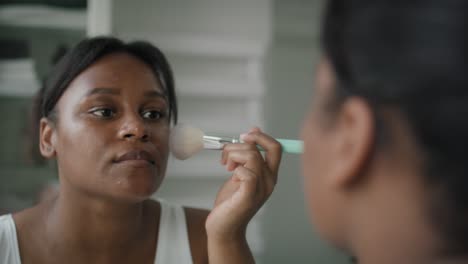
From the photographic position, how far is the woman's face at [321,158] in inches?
14.5

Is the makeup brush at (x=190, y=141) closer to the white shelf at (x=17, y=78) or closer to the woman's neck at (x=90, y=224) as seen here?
the woman's neck at (x=90, y=224)

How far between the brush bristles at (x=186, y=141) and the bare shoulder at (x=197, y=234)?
0.16 meters

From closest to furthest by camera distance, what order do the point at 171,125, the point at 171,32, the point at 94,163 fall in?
the point at 94,163 < the point at 171,125 < the point at 171,32

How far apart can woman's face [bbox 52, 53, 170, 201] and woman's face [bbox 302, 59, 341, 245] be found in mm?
Result: 392

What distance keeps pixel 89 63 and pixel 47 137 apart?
0.50ft

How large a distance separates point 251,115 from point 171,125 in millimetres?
528

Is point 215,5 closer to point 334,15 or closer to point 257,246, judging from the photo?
point 257,246

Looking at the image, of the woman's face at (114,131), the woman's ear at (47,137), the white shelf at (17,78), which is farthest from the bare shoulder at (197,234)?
the white shelf at (17,78)

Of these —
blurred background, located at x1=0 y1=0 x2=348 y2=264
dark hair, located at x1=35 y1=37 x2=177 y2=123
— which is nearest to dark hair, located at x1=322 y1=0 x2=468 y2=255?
dark hair, located at x1=35 y1=37 x2=177 y2=123

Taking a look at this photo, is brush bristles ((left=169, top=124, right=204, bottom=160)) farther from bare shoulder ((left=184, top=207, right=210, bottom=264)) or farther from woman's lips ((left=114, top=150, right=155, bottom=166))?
bare shoulder ((left=184, top=207, right=210, bottom=264))

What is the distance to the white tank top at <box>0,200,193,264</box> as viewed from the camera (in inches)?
30.4

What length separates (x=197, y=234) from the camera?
871 mm

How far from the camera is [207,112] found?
52.9 inches

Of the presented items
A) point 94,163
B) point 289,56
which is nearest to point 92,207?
point 94,163
